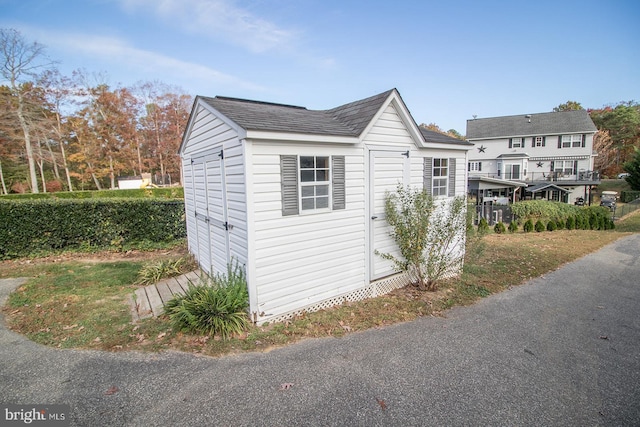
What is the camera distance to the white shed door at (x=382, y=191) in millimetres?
5988

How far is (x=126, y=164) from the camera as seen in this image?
108 feet

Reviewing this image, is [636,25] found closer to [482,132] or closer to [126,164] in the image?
[482,132]

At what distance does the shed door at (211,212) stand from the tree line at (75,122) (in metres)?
21.8

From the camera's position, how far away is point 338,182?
543cm

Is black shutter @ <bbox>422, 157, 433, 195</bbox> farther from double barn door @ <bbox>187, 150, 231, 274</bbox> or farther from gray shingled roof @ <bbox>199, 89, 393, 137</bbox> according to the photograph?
double barn door @ <bbox>187, 150, 231, 274</bbox>

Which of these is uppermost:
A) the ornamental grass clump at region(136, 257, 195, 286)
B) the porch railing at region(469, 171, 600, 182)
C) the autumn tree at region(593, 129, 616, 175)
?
the autumn tree at region(593, 129, 616, 175)

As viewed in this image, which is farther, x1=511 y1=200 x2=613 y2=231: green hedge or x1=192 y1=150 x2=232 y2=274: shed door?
x1=511 y1=200 x2=613 y2=231: green hedge

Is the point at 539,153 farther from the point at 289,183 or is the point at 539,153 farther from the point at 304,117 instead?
the point at 289,183

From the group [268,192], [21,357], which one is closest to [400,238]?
[268,192]

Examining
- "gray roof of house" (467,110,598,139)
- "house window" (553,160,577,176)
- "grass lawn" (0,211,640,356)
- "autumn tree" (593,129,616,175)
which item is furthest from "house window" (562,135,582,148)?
"grass lawn" (0,211,640,356)

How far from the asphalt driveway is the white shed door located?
1.54 metres

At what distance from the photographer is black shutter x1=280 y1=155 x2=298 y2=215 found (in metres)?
4.82
